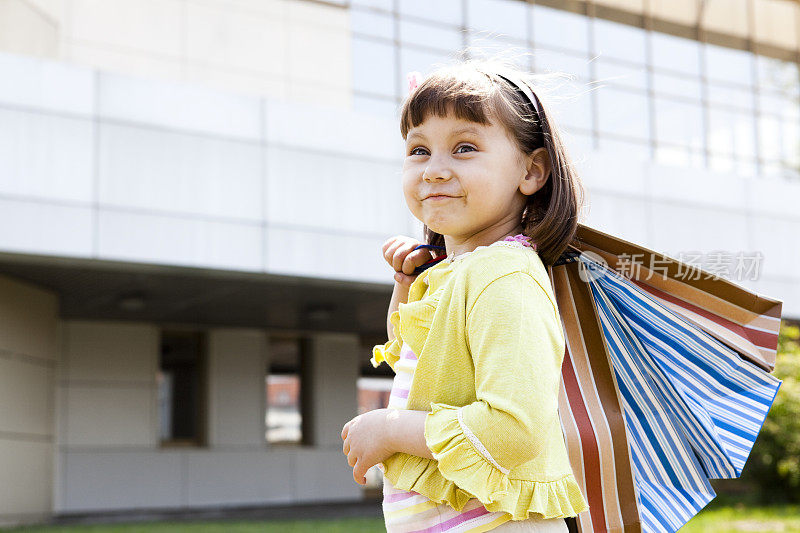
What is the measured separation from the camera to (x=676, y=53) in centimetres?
1980

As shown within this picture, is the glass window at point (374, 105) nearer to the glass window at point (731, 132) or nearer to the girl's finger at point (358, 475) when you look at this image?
the glass window at point (731, 132)

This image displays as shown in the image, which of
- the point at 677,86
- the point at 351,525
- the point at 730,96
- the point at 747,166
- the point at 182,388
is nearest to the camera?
the point at 351,525

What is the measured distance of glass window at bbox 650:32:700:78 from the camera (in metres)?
19.5

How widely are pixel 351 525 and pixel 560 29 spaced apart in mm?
11614

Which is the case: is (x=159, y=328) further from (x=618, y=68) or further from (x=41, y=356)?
(x=618, y=68)

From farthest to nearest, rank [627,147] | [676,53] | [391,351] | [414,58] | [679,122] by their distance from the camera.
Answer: [676,53], [679,122], [627,147], [414,58], [391,351]

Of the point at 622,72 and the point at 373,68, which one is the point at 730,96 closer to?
the point at 622,72

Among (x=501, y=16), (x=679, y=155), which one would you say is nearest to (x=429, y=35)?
(x=501, y=16)

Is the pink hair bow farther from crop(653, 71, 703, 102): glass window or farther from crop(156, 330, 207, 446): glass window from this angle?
crop(653, 71, 703, 102): glass window

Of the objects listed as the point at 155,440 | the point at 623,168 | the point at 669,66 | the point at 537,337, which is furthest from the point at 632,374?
the point at 669,66

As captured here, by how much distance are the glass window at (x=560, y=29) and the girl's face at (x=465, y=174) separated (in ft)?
54.8

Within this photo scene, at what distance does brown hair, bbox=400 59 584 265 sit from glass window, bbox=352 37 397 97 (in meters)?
13.4

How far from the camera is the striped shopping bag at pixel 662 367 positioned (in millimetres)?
1808

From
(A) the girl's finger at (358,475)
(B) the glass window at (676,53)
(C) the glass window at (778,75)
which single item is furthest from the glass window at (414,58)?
(A) the girl's finger at (358,475)
